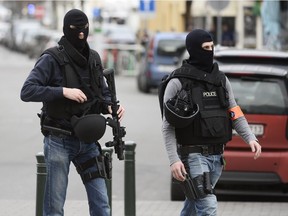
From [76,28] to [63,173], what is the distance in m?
1.02

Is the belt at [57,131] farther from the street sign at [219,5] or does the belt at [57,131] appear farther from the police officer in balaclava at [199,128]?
the street sign at [219,5]

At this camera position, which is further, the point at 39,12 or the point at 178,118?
the point at 39,12

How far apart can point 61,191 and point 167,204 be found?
4.29 m

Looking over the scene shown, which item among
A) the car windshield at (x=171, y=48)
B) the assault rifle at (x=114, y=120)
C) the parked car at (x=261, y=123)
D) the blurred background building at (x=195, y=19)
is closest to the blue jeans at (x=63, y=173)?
the assault rifle at (x=114, y=120)

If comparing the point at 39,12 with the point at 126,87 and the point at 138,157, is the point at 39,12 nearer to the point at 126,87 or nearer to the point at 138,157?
the point at 126,87

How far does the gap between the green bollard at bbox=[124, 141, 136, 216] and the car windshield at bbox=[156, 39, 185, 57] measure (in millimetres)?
21245

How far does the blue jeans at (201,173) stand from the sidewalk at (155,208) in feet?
10.9

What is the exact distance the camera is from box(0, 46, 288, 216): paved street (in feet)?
37.1

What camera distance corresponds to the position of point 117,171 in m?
15.3

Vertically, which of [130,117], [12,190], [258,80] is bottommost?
[130,117]

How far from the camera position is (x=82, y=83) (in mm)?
7480

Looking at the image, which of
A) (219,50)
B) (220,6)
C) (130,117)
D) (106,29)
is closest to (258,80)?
(219,50)

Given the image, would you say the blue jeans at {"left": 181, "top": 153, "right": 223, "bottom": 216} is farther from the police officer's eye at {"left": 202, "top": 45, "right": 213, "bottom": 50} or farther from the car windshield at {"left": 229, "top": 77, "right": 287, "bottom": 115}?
the car windshield at {"left": 229, "top": 77, "right": 287, "bottom": 115}

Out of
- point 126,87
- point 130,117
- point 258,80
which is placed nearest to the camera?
point 258,80
